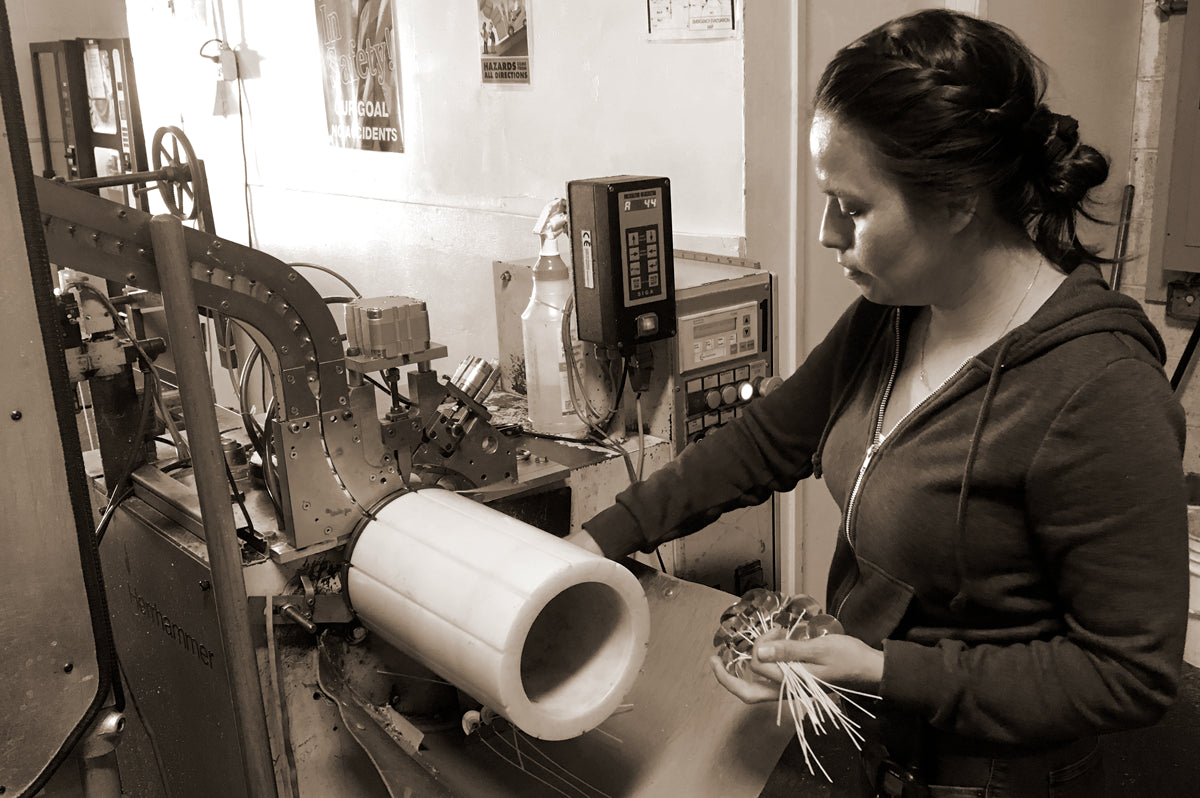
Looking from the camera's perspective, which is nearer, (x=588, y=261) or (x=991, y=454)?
(x=991, y=454)

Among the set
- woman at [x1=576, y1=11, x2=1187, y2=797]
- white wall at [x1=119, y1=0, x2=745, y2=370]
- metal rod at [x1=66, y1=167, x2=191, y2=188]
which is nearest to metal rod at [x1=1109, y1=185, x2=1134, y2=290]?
white wall at [x1=119, y1=0, x2=745, y2=370]

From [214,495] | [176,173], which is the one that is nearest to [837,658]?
[214,495]

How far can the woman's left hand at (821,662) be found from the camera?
39.9 inches

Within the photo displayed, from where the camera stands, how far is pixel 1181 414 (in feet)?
3.05

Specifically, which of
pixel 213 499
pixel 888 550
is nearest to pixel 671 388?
pixel 888 550

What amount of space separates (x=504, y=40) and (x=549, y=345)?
1090mm

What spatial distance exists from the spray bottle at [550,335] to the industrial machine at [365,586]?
12 centimetres

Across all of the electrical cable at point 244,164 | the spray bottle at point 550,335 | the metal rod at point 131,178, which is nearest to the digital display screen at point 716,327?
the spray bottle at point 550,335

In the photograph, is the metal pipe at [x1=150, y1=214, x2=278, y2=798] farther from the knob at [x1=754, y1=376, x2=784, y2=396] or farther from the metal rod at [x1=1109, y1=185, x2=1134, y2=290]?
the metal rod at [x1=1109, y1=185, x2=1134, y2=290]

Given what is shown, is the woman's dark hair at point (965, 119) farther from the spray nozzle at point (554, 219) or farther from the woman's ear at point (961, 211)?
the spray nozzle at point (554, 219)

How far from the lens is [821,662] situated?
1.03m

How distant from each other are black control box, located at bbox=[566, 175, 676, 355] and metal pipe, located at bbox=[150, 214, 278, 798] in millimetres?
603

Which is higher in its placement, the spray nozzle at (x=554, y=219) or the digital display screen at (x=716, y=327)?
the spray nozzle at (x=554, y=219)

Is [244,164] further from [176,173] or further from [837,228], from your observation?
[837,228]
